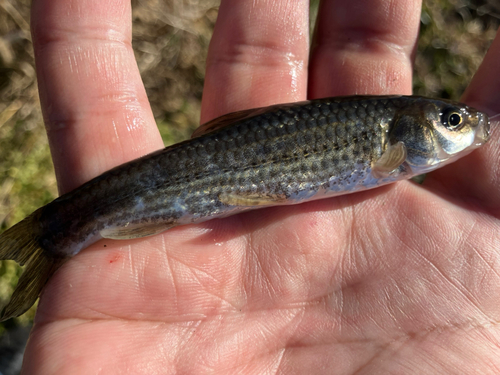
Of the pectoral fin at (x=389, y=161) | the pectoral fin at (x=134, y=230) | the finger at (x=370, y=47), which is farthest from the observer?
the finger at (x=370, y=47)

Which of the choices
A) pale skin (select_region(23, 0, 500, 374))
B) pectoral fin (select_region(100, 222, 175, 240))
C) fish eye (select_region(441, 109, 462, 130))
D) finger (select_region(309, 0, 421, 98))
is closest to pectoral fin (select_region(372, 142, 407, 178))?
pale skin (select_region(23, 0, 500, 374))

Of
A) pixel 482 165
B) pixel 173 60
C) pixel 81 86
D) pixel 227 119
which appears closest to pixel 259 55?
pixel 227 119

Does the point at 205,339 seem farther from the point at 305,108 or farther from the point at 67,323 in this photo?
the point at 305,108

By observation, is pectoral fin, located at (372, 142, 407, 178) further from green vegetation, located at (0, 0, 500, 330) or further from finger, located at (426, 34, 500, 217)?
green vegetation, located at (0, 0, 500, 330)

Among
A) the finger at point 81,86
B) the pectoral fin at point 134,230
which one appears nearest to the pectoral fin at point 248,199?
the pectoral fin at point 134,230

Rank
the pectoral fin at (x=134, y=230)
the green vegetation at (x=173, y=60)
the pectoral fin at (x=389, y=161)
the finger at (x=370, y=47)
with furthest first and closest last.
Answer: the green vegetation at (x=173, y=60)
the finger at (x=370, y=47)
the pectoral fin at (x=389, y=161)
the pectoral fin at (x=134, y=230)

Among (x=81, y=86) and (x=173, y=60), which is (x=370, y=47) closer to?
(x=81, y=86)

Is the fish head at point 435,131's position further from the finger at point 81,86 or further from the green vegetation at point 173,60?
the green vegetation at point 173,60
